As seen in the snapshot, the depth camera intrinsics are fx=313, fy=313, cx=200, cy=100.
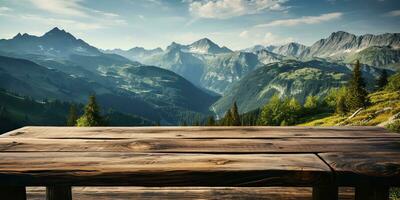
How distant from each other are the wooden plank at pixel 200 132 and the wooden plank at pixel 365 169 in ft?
3.42

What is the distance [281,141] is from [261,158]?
79 cm

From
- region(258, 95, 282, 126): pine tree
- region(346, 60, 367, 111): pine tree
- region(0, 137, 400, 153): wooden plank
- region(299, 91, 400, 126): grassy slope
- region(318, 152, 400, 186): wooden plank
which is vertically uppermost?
region(0, 137, 400, 153): wooden plank

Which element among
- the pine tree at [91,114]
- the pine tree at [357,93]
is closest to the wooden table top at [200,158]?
the pine tree at [91,114]

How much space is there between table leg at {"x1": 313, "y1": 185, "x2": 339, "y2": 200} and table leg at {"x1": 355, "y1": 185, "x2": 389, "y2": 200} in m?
0.18

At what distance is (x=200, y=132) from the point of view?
12.7 ft

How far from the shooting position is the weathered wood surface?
14.2 ft

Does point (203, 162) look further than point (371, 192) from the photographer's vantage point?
Yes

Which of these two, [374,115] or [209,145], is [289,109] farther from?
[209,145]

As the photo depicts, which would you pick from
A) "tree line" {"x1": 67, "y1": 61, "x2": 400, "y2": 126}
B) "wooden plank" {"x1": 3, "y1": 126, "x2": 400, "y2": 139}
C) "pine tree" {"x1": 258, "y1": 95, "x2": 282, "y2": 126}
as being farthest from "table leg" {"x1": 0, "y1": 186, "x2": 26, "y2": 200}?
"pine tree" {"x1": 258, "y1": 95, "x2": 282, "y2": 126}

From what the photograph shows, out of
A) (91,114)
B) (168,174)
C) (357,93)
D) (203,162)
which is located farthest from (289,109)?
(168,174)

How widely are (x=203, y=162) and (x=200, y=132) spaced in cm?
130

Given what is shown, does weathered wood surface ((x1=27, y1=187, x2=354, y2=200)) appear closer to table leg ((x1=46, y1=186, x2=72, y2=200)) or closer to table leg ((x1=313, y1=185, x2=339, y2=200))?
table leg ((x1=46, y1=186, x2=72, y2=200))

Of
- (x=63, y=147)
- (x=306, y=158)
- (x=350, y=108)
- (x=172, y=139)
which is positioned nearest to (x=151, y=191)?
(x=172, y=139)

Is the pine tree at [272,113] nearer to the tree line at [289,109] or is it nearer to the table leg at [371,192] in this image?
the tree line at [289,109]
